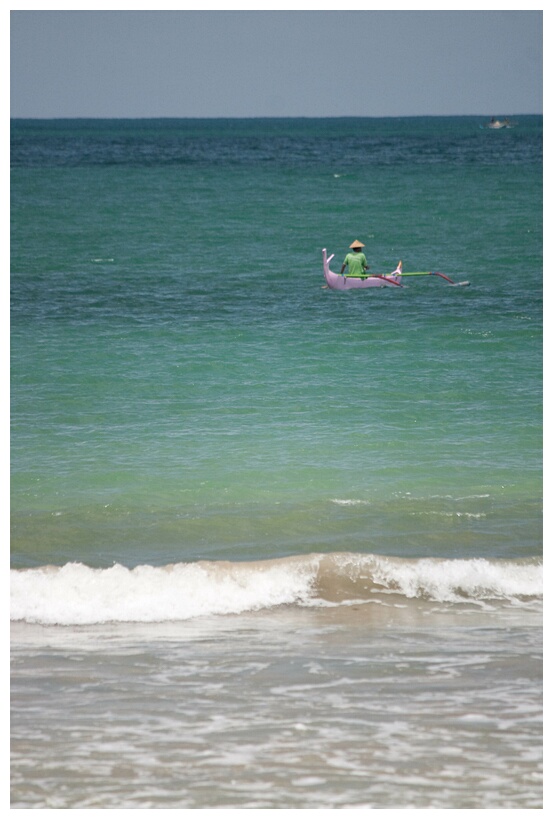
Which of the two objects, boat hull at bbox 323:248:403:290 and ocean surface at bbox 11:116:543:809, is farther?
boat hull at bbox 323:248:403:290

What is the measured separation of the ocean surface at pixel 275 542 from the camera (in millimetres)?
6066

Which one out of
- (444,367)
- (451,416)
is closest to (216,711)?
(451,416)

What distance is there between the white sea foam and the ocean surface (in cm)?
3

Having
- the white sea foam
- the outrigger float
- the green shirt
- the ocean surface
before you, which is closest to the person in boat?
the green shirt

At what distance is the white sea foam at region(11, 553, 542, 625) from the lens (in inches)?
319

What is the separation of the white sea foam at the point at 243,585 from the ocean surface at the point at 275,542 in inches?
1.0

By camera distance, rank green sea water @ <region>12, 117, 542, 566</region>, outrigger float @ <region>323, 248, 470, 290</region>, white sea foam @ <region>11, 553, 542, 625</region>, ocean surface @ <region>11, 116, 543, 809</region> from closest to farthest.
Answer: ocean surface @ <region>11, 116, 543, 809</region> < white sea foam @ <region>11, 553, 542, 625</region> < green sea water @ <region>12, 117, 542, 566</region> < outrigger float @ <region>323, 248, 470, 290</region>

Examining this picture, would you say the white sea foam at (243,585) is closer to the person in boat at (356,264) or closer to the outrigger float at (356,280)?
the outrigger float at (356,280)

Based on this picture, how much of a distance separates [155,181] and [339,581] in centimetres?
4603

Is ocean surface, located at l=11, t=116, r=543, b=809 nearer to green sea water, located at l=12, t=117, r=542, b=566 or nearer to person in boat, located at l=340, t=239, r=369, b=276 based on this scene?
green sea water, located at l=12, t=117, r=542, b=566

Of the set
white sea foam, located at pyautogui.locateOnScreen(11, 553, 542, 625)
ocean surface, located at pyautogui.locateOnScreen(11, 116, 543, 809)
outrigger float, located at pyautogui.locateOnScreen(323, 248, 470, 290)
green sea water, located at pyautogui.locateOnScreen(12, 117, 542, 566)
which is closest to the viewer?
ocean surface, located at pyautogui.locateOnScreen(11, 116, 543, 809)

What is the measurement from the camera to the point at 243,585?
8492 mm

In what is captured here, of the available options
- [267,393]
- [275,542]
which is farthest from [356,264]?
[275,542]

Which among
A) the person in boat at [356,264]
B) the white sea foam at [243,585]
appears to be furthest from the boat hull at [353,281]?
the white sea foam at [243,585]
